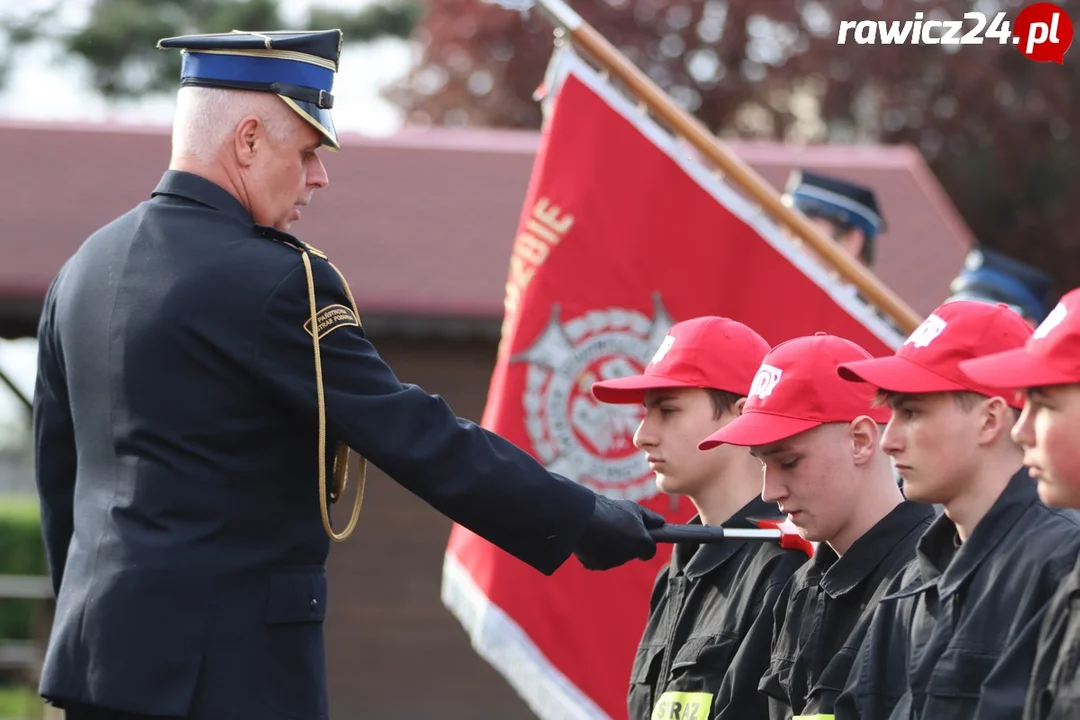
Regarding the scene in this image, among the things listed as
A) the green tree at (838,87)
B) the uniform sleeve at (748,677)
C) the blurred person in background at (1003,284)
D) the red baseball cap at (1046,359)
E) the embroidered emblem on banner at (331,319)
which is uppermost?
the green tree at (838,87)

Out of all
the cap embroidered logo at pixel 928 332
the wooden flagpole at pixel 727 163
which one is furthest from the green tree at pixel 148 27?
the cap embroidered logo at pixel 928 332

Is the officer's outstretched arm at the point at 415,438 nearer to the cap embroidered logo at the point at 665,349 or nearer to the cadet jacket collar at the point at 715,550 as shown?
the cadet jacket collar at the point at 715,550

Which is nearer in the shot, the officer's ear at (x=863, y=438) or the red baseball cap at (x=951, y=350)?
the red baseball cap at (x=951, y=350)

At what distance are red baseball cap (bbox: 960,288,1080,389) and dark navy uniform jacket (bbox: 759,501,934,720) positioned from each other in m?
0.76

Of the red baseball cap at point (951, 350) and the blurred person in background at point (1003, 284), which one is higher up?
the blurred person in background at point (1003, 284)

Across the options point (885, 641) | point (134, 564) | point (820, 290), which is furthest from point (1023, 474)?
point (820, 290)

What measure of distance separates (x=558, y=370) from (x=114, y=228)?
7.20 feet

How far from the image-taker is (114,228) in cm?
366

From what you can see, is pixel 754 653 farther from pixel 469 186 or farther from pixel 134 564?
pixel 469 186

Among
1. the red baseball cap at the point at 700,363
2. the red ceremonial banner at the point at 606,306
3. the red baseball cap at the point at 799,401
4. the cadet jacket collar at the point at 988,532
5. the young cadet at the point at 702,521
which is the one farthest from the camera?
the red ceremonial banner at the point at 606,306

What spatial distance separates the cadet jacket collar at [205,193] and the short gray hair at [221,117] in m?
0.05

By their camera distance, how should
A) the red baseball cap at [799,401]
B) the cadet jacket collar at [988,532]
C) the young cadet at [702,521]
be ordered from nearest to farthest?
the cadet jacket collar at [988,532]
the red baseball cap at [799,401]
the young cadet at [702,521]

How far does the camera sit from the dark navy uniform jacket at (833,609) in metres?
3.55

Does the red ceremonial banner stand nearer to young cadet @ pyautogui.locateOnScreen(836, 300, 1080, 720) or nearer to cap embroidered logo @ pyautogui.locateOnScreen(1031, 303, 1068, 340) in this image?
young cadet @ pyautogui.locateOnScreen(836, 300, 1080, 720)
